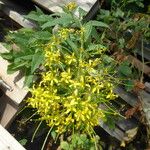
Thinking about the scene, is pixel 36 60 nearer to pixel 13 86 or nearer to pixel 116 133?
pixel 13 86

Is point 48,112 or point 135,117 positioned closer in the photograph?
point 48,112

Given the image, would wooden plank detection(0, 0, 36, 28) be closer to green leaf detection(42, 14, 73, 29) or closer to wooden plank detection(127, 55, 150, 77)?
green leaf detection(42, 14, 73, 29)

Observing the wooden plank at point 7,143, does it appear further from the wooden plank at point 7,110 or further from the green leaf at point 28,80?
the green leaf at point 28,80

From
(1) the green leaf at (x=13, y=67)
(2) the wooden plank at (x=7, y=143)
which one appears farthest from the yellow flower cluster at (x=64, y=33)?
(2) the wooden plank at (x=7, y=143)

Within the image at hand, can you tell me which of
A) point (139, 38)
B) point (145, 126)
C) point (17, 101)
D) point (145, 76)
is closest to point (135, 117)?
point (145, 126)

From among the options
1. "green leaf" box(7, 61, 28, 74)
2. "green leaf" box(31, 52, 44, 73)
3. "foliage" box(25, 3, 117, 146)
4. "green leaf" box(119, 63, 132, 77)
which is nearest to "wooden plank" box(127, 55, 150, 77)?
"green leaf" box(119, 63, 132, 77)

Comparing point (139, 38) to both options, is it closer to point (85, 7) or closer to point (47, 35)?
point (85, 7)

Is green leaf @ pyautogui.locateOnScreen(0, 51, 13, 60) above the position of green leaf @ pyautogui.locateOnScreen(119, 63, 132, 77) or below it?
below

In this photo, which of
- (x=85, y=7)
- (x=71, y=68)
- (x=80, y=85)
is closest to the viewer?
(x=80, y=85)
